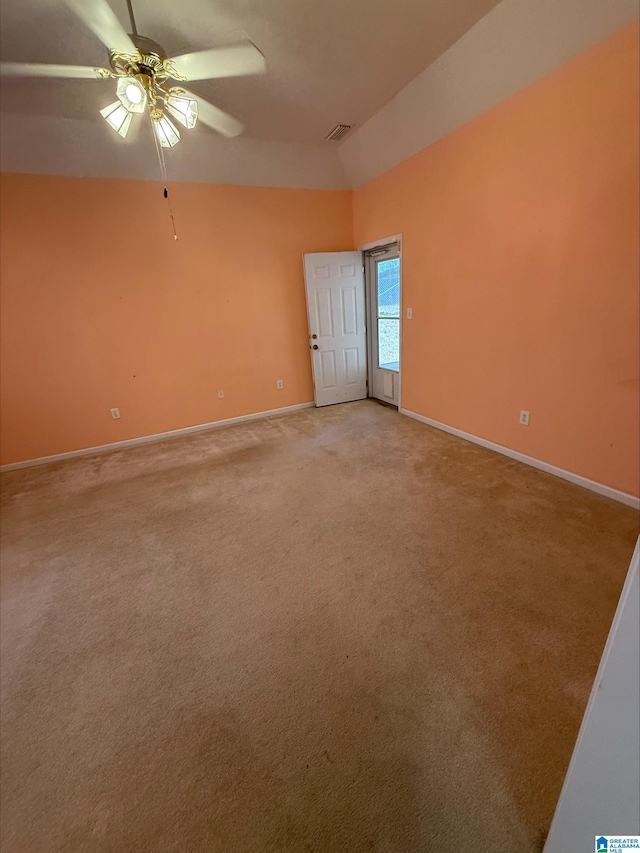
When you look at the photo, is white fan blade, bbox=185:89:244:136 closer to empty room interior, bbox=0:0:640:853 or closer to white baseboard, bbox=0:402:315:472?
empty room interior, bbox=0:0:640:853

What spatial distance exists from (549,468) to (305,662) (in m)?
2.34

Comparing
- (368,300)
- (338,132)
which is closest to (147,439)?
(368,300)

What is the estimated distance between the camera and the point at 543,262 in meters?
2.42

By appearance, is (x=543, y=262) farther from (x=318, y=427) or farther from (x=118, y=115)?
(x=118, y=115)

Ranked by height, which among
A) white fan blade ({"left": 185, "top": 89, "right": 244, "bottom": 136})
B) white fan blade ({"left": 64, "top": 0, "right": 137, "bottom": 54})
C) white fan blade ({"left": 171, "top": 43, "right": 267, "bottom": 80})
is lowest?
white fan blade ({"left": 64, "top": 0, "right": 137, "bottom": 54})

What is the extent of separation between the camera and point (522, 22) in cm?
199

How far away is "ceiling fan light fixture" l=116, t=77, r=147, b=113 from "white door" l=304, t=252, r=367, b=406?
245 cm

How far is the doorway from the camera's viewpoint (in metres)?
4.14

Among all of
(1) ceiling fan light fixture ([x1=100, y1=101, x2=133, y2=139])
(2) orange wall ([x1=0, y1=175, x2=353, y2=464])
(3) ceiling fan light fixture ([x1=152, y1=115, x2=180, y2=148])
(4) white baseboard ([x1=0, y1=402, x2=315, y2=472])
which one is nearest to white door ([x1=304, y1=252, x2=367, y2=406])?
(2) orange wall ([x1=0, y1=175, x2=353, y2=464])

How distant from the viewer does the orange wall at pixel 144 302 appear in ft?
10.5

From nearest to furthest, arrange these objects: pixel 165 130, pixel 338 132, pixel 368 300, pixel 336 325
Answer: pixel 165 130
pixel 338 132
pixel 336 325
pixel 368 300

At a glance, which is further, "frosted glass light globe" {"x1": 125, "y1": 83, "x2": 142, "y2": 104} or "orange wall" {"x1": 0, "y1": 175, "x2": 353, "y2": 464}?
"orange wall" {"x1": 0, "y1": 175, "x2": 353, "y2": 464}

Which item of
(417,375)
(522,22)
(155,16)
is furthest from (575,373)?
(155,16)

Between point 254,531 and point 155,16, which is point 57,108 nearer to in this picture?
point 155,16
